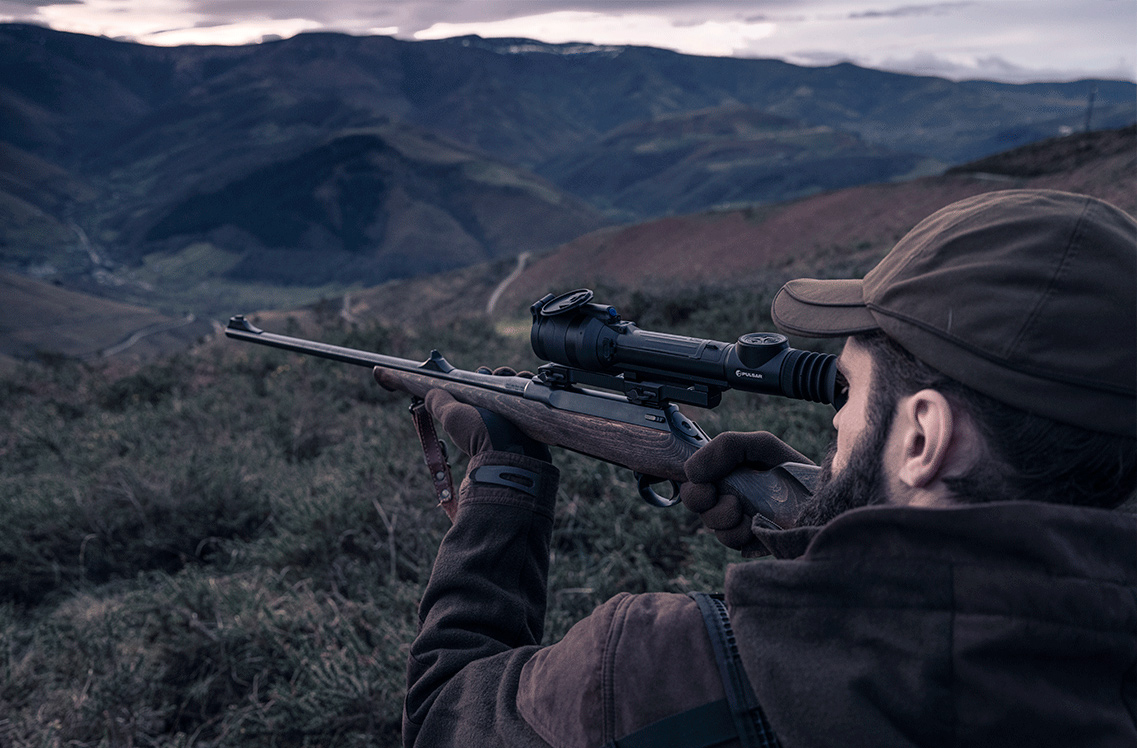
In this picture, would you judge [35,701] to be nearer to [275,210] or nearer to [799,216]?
[799,216]

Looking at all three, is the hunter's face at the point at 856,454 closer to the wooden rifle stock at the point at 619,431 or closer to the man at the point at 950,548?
the man at the point at 950,548

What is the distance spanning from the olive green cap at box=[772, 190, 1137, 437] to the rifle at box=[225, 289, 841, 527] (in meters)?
0.64

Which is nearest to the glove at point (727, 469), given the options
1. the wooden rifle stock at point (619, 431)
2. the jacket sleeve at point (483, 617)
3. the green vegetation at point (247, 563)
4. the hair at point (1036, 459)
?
the wooden rifle stock at point (619, 431)

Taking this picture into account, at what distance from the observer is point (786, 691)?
1105 mm

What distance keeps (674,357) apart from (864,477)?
34.4 inches

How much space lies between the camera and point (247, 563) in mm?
4371

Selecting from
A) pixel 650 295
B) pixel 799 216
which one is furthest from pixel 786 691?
pixel 799 216

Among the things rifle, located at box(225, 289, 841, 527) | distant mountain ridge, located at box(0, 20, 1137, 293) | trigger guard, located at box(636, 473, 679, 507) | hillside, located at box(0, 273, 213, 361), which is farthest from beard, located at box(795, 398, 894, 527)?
distant mountain ridge, located at box(0, 20, 1137, 293)

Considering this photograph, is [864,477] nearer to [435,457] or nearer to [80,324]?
[435,457]

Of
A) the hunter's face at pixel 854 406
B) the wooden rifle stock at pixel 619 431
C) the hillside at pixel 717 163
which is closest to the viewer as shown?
the hunter's face at pixel 854 406

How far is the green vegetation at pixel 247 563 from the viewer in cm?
310

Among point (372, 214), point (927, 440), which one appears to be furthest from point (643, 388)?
point (372, 214)

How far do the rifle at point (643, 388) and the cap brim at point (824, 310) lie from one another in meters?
0.28

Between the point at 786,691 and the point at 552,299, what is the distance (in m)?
1.52
